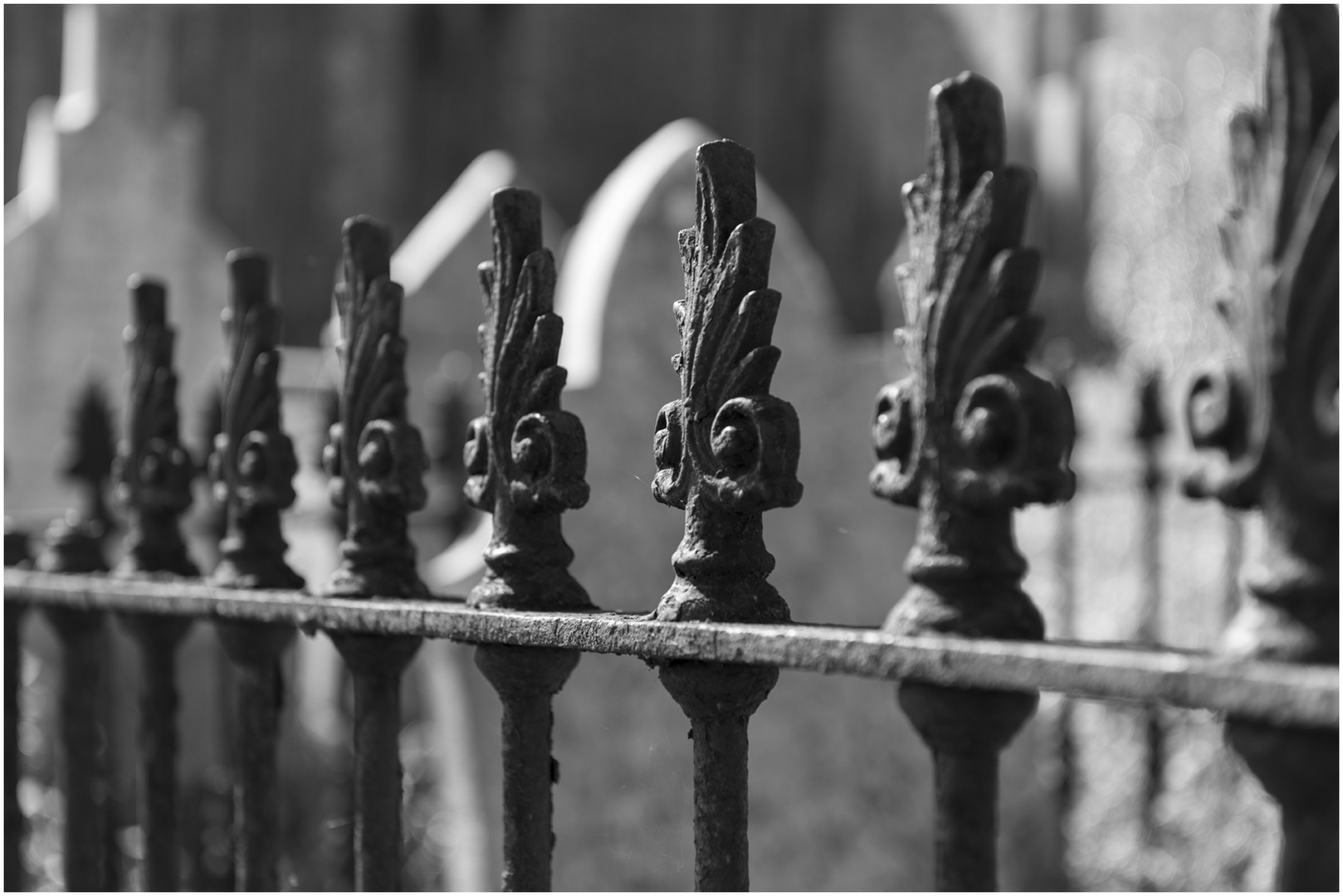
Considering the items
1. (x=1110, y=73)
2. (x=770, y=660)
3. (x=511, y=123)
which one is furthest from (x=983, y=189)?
(x=511, y=123)

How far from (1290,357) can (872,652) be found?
1.24 ft

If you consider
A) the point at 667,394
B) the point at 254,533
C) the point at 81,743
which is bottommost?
the point at 81,743

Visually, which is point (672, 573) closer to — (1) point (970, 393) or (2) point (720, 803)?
(2) point (720, 803)

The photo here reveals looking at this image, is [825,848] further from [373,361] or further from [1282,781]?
[1282,781]

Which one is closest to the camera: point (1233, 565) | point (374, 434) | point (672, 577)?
point (374, 434)

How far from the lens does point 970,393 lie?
40.6 inches

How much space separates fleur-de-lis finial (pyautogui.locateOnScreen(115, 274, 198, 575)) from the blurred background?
643 mm

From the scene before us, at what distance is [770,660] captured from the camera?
117cm

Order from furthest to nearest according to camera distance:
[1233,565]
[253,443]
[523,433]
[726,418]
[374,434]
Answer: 1. [1233,565]
2. [253,443]
3. [374,434]
4. [523,433]
5. [726,418]

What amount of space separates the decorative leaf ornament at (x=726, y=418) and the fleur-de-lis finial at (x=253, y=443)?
680 mm

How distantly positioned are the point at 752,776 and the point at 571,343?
116cm

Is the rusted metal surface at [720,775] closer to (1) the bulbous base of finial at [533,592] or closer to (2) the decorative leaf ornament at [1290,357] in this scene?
(1) the bulbous base of finial at [533,592]

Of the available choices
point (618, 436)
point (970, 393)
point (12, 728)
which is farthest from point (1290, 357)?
point (618, 436)

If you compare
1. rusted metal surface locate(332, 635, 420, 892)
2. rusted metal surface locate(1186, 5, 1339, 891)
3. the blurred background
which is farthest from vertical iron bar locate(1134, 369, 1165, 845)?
rusted metal surface locate(1186, 5, 1339, 891)
